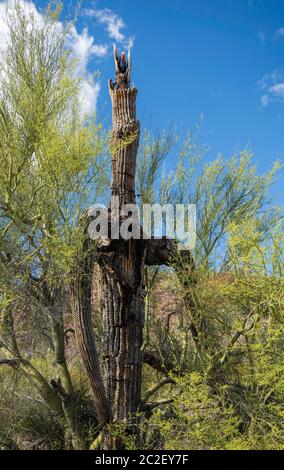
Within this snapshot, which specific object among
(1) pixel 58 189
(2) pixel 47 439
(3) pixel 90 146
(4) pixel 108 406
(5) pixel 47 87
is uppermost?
(5) pixel 47 87

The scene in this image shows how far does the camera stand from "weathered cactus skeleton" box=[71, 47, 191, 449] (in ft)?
23.1

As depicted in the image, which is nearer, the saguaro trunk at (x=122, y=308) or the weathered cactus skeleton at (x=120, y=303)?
the weathered cactus skeleton at (x=120, y=303)

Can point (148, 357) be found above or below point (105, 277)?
below

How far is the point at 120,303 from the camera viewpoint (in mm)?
7434

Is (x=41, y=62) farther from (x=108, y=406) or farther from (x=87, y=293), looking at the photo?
(x=108, y=406)

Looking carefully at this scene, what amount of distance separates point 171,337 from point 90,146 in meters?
3.70

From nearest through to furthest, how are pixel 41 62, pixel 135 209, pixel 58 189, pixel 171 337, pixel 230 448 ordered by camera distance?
pixel 230 448
pixel 58 189
pixel 41 62
pixel 135 209
pixel 171 337

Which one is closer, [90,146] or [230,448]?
[230,448]

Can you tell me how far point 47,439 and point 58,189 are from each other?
210 inches

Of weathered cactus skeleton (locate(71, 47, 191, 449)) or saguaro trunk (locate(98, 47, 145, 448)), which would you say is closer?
weathered cactus skeleton (locate(71, 47, 191, 449))

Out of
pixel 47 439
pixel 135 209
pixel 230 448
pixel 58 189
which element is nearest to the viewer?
pixel 230 448

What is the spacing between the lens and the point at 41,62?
709cm

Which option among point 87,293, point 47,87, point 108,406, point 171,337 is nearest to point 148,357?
point 171,337

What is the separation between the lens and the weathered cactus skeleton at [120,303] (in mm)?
7047
